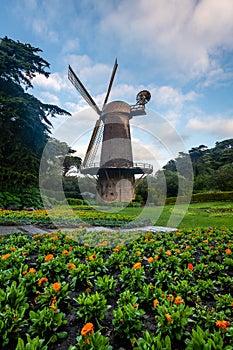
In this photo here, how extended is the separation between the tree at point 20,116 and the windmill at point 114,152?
4.42 meters

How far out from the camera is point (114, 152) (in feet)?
49.0

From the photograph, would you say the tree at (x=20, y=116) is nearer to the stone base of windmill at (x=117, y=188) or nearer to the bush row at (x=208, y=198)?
the stone base of windmill at (x=117, y=188)

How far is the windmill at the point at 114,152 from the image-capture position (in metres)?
14.7

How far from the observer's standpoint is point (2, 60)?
10.2 meters

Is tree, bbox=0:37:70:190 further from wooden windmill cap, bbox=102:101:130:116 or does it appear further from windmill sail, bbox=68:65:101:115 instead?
wooden windmill cap, bbox=102:101:130:116

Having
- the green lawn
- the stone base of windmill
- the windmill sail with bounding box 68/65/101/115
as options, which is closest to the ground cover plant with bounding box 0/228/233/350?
the green lawn

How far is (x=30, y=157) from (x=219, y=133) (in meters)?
33.6

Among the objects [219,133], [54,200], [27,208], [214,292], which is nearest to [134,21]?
[214,292]

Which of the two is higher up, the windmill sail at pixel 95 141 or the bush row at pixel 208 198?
the windmill sail at pixel 95 141

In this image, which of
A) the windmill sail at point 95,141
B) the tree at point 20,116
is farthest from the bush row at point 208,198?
the tree at point 20,116

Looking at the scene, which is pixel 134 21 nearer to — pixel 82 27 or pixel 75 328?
pixel 82 27

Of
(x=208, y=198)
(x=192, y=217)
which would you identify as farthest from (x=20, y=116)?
(x=208, y=198)

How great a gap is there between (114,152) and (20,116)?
6764mm

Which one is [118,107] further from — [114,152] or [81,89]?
[114,152]
